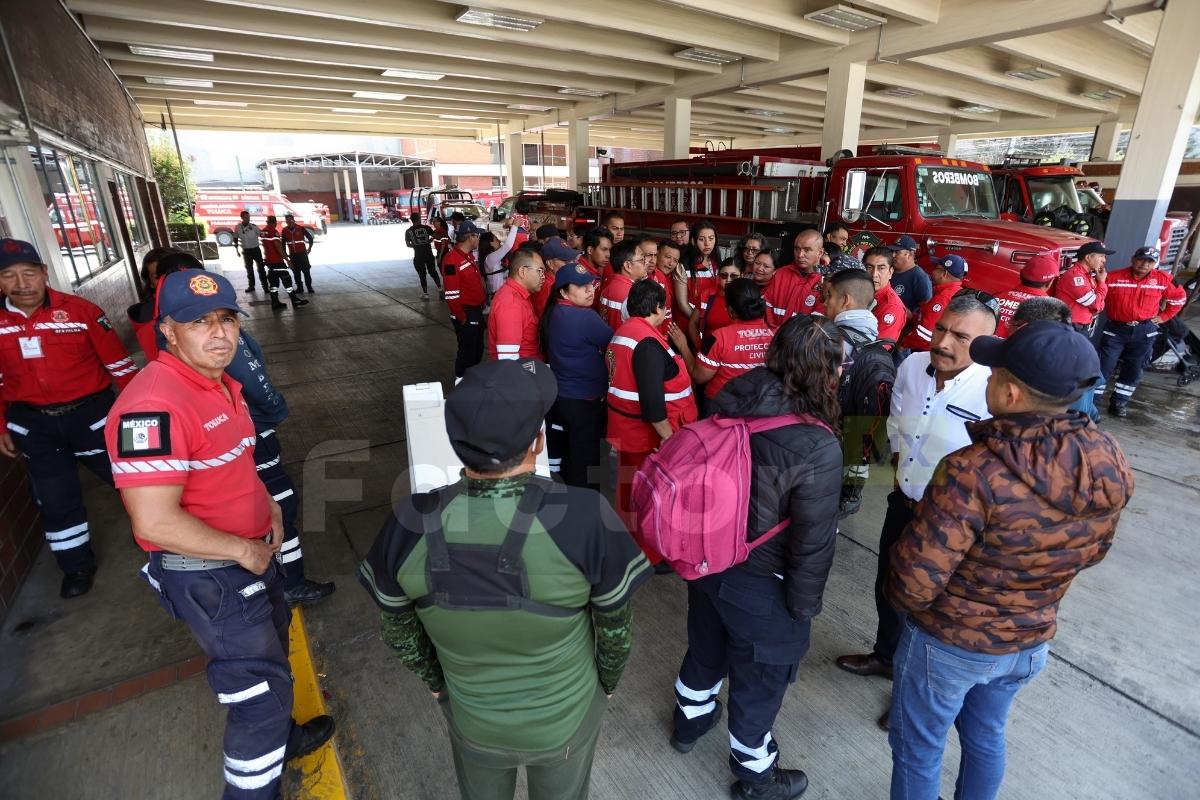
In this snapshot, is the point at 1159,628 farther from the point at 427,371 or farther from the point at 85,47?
the point at 85,47

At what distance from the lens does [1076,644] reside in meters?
3.00

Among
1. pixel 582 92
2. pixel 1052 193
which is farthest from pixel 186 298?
pixel 582 92

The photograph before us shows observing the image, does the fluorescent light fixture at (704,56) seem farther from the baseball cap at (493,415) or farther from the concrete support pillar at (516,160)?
the baseball cap at (493,415)

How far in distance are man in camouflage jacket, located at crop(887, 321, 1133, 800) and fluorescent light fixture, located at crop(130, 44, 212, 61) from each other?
520 inches

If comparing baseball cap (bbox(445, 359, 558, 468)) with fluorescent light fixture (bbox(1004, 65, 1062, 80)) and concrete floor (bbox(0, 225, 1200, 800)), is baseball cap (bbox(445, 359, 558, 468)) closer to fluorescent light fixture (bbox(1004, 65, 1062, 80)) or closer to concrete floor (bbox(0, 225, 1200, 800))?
concrete floor (bbox(0, 225, 1200, 800))

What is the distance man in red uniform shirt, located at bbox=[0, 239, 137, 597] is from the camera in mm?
3084

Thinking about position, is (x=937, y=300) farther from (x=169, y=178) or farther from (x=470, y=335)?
(x=169, y=178)

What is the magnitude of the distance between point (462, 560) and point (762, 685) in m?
1.33

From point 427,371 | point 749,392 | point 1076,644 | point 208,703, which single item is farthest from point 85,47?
point 1076,644

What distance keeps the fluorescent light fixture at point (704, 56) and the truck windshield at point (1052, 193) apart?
5870mm

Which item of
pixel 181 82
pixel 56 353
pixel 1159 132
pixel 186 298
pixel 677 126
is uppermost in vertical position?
pixel 181 82

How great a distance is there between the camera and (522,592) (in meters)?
1.28

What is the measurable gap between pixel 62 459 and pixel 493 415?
360 centimetres

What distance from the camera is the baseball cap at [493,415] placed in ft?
4.02
